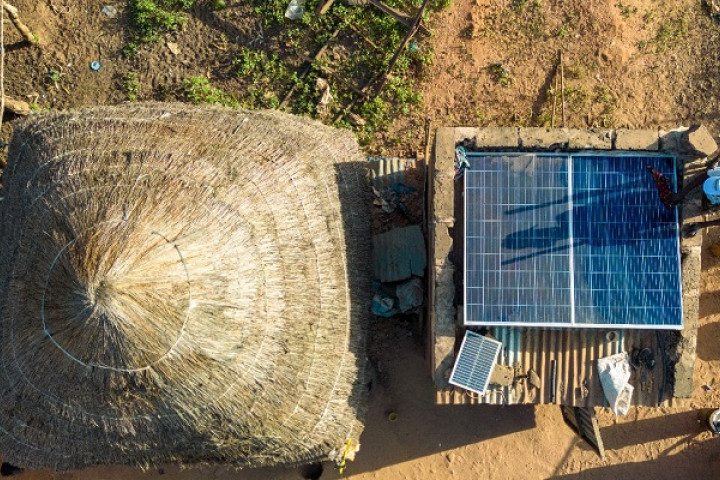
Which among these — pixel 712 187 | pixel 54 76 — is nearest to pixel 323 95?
pixel 54 76

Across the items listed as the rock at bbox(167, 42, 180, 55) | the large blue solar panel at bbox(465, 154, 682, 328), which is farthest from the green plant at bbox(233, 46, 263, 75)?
the large blue solar panel at bbox(465, 154, 682, 328)

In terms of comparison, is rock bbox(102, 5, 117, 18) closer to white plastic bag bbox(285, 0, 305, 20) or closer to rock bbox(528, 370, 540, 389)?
white plastic bag bbox(285, 0, 305, 20)

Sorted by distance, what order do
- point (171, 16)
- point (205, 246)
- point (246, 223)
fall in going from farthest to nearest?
point (171, 16) → point (246, 223) → point (205, 246)

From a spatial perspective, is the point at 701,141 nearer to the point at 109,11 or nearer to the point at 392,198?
the point at 392,198

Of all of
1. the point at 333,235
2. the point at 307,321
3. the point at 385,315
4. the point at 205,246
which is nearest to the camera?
the point at 205,246

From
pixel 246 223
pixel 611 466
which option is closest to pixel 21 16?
pixel 246 223

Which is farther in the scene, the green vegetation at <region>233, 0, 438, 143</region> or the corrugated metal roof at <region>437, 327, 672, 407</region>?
the green vegetation at <region>233, 0, 438, 143</region>

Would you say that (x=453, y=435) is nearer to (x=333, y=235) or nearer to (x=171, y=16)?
(x=333, y=235)
